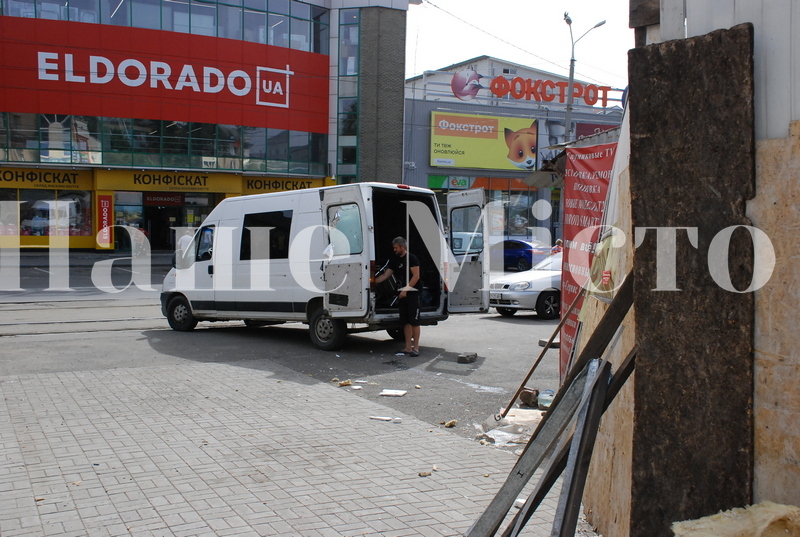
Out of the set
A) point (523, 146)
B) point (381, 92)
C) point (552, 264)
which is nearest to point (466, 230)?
point (552, 264)

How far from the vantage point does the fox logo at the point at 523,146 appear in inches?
1737

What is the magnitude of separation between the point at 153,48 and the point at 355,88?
1015 centimetres

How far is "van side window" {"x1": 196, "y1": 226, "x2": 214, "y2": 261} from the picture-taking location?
12.9 meters

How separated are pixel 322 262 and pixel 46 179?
89.6ft

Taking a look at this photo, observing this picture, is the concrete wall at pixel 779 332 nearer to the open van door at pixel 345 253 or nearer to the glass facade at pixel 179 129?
the open van door at pixel 345 253

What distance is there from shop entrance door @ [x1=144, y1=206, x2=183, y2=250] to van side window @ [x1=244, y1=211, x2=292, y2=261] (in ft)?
83.0

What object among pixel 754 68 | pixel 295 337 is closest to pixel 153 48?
pixel 295 337

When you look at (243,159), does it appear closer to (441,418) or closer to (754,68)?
(441,418)

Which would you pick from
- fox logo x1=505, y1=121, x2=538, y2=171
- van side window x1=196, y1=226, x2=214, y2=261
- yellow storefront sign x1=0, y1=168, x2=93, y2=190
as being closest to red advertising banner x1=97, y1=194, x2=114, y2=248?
yellow storefront sign x1=0, y1=168, x2=93, y2=190

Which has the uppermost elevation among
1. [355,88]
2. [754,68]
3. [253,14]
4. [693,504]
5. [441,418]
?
[253,14]

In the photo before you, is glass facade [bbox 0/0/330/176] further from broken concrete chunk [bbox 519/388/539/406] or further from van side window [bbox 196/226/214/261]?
broken concrete chunk [bbox 519/388/539/406]

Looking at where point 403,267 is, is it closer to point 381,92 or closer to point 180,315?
point 180,315

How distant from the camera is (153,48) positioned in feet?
109

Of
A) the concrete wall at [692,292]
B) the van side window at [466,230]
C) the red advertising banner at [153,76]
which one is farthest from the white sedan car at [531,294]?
the red advertising banner at [153,76]
